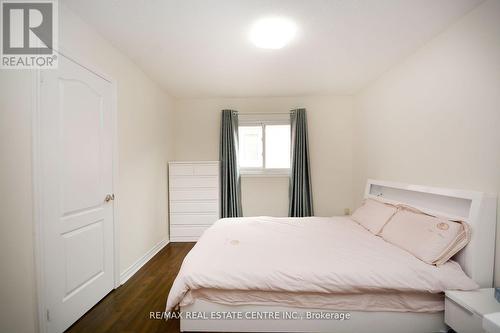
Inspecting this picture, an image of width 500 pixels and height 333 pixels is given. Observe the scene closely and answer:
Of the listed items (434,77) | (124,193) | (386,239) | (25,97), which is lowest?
(386,239)

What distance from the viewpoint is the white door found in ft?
4.73

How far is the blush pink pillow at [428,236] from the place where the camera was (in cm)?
150

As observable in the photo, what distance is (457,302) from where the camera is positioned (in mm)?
1286

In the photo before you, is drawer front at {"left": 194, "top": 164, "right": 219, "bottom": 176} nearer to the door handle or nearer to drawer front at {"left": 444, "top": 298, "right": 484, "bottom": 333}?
the door handle

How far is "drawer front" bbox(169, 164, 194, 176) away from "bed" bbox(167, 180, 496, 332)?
1.92 metres

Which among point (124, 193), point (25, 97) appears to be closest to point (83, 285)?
point (124, 193)

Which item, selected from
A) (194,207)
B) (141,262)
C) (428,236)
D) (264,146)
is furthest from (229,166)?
(428,236)

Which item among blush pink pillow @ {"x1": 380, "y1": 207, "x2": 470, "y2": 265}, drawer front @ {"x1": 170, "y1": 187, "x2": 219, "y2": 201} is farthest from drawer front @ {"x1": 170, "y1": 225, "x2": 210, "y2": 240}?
blush pink pillow @ {"x1": 380, "y1": 207, "x2": 470, "y2": 265}

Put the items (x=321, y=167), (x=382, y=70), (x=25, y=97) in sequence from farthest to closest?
(x=321, y=167)
(x=382, y=70)
(x=25, y=97)

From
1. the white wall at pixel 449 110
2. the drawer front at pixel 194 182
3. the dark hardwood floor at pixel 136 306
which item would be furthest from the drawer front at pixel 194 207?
the white wall at pixel 449 110

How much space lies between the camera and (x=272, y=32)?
5.96 ft

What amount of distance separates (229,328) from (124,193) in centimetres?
172

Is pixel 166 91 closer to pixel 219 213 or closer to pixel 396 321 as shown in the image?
pixel 219 213

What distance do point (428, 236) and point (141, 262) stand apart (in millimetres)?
3006
